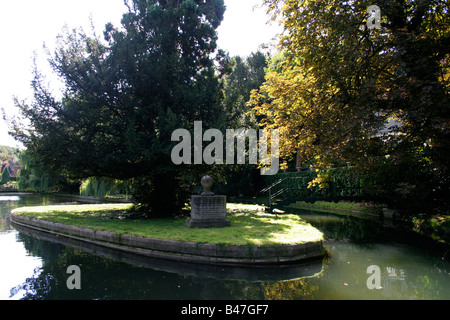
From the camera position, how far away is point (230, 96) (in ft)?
47.1

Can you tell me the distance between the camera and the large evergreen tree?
39.3 feet

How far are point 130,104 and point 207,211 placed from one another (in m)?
6.03

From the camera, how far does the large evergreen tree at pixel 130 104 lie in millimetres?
11969

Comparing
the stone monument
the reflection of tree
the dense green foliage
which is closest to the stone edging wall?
the reflection of tree

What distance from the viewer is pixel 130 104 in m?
12.5

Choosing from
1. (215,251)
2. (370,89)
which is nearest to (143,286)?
(215,251)

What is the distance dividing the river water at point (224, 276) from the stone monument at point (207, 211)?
8.84ft

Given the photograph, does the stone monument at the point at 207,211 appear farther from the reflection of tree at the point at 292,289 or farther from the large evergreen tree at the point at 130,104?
the reflection of tree at the point at 292,289

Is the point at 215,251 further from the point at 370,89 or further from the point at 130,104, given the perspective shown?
the point at 130,104

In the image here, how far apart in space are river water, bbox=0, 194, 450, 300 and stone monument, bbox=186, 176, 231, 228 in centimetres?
269

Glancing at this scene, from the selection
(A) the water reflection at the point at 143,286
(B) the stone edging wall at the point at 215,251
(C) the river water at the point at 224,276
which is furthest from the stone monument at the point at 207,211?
(A) the water reflection at the point at 143,286

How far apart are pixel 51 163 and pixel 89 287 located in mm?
10041

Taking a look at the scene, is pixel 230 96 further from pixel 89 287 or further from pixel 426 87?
pixel 89 287
